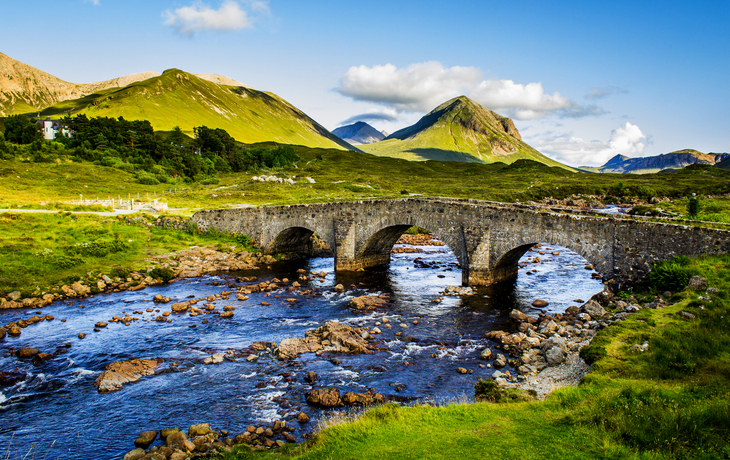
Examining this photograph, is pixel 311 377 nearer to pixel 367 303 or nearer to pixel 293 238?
pixel 367 303

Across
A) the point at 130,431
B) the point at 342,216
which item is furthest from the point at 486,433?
the point at 342,216

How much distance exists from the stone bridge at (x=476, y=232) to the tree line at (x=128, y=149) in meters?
46.1

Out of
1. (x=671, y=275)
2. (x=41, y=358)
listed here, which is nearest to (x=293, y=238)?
(x=41, y=358)

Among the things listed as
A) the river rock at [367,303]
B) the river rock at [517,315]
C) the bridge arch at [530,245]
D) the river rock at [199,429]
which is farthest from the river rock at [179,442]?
the bridge arch at [530,245]

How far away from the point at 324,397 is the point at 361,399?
4.53 ft

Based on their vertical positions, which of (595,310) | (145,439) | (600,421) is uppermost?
(600,421)

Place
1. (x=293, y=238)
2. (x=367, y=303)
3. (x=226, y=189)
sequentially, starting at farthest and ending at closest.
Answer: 1. (x=226, y=189)
2. (x=293, y=238)
3. (x=367, y=303)

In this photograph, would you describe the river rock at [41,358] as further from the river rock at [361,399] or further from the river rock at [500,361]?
the river rock at [500,361]

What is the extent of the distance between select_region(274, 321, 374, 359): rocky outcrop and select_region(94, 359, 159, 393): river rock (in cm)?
566

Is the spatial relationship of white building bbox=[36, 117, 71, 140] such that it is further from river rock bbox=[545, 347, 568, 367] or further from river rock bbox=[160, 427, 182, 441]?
river rock bbox=[545, 347, 568, 367]

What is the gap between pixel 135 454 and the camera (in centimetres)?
1276

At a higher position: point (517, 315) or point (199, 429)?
point (517, 315)

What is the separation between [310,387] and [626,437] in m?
11.3

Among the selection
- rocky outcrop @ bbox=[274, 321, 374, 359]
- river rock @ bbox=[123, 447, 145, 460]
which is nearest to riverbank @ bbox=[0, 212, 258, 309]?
rocky outcrop @ bbox=[274, 321, 374, 359]
